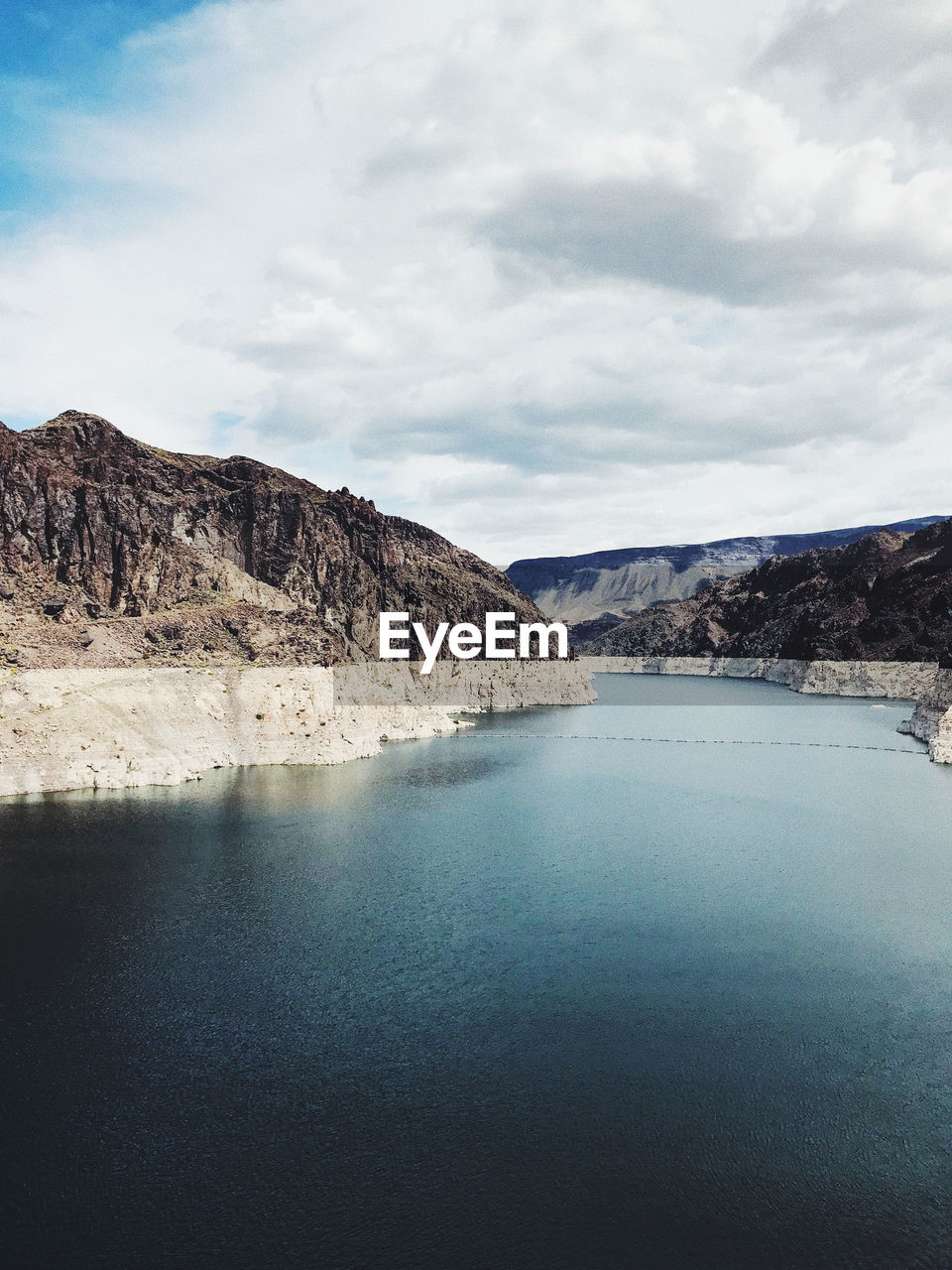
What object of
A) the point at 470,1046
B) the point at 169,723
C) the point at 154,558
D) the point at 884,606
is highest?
the point at 154,558

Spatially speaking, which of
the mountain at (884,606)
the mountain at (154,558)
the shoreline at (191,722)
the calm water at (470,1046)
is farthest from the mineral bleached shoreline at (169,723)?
the mountain at (884,606)

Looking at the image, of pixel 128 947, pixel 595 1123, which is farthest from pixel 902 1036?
pixel 128 947

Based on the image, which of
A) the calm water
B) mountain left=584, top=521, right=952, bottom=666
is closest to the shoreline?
the calm water

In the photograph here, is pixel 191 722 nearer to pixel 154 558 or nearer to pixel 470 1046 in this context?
pixel 154 558

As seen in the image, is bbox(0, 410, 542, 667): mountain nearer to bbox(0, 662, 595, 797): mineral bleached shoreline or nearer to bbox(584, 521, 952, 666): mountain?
bbox(0, 662, 595, 797): mineral bleached shoreline

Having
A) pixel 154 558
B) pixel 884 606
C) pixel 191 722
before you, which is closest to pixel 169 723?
pixel 191 722
